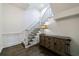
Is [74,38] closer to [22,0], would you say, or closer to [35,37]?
[22,0]

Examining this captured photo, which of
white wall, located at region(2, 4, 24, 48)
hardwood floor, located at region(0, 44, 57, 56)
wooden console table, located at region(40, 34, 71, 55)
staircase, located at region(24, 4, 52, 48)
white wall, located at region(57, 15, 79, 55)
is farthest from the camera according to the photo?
white wall, located at region(2, 4, 24, 48)

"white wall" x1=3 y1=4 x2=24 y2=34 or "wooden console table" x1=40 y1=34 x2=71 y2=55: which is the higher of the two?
"white wall" x1=3 y1=4 x2=24 y2=34

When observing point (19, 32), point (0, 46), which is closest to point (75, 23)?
point (0, 46)

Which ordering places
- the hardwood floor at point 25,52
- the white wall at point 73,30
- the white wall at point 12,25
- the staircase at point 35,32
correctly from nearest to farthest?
the white wall at point 73,30 → the hardwood floor at point 25,52 → the staircase at point 35,32 → the white wall at point 12,25

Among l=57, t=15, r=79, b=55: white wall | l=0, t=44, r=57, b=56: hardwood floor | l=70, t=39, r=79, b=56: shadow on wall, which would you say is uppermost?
l=57, t=15, r=79, b=55: white wall

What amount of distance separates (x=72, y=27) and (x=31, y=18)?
9.79ft

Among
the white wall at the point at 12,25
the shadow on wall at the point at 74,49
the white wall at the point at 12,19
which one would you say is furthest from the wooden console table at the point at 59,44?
the white wall at the point at 12,19

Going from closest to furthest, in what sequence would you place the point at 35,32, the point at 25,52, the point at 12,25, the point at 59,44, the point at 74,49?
the point at 74,49 → the point at 59,44 → the point at 25,52 → the point at 35,32 → the point at 12,25

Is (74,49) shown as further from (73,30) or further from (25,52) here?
(25,52)

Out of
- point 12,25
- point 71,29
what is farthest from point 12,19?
point 71,29

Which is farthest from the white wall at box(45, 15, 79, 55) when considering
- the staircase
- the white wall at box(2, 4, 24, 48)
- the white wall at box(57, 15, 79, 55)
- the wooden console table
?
the white wall at box(2, 4, 24, 48)

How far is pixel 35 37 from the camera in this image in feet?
17.5

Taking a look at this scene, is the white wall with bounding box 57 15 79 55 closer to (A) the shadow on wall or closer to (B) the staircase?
(A) the shadow on wall

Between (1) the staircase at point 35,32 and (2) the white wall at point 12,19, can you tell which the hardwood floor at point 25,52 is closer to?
(1) the staircase at point 35,32
